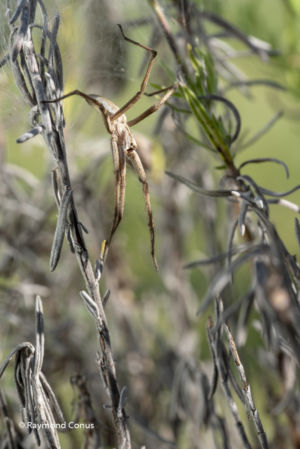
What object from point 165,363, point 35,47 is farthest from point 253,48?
point 165,363

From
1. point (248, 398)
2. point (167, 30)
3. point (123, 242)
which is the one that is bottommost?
point (248, 398)

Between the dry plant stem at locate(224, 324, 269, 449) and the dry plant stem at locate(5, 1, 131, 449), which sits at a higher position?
the dry plant stem at locate(5, 1, 131, 449)

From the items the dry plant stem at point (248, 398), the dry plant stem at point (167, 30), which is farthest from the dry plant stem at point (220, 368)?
the dry plant stem at point (167, 30)

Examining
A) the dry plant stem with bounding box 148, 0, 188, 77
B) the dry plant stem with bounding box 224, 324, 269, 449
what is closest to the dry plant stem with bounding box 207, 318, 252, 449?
the dry plant stem with bounding box 224, 324, 269, 449

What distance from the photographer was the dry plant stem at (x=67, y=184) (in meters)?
0.26

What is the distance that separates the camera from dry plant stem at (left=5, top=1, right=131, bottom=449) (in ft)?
0.86

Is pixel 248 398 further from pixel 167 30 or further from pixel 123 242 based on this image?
pixel 123 242

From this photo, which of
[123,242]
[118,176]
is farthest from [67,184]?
[123,242]

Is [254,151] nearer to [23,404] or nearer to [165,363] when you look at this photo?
[165,363]

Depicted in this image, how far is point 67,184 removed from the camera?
0.26 metres

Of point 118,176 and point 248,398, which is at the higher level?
point 118,176

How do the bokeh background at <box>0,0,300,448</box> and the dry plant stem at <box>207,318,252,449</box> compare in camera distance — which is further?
the bokeh background at <box>0,0,300,448</box>

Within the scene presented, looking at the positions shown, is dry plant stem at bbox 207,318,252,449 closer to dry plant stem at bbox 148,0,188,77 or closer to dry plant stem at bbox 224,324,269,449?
dry plant stem at bbox 224,324,269,449

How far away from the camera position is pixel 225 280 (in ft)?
0.93
